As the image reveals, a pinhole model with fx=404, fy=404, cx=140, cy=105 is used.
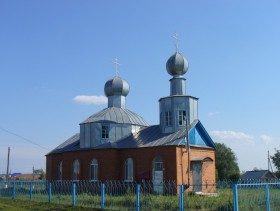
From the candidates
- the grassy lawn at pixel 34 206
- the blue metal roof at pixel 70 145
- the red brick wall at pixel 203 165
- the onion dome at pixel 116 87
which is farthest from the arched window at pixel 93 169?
the grassy lawn at pixel 34 206

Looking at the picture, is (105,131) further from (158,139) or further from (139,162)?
(158,139)

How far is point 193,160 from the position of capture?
25.0 meters

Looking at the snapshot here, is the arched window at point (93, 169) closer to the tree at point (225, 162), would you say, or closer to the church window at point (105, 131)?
the church window at point (105, 131)

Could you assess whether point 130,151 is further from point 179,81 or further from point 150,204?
point 150,204

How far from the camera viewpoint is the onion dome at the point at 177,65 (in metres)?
28.1

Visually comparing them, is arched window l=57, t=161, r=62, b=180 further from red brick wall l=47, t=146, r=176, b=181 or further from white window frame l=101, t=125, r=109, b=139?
white window frame l=101, t=125, r=109, b=139

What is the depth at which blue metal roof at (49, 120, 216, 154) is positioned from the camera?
25.1 m

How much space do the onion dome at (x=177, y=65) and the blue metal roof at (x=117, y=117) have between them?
14.7 ft

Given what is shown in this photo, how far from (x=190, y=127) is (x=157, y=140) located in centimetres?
225

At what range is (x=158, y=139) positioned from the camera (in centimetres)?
2580

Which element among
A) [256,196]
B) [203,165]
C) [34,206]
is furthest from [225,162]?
[256,196]

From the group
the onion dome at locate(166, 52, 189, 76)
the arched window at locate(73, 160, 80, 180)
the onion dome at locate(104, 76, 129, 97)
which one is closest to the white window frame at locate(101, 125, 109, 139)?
the arched window at locate(73, 160, 80, 180)

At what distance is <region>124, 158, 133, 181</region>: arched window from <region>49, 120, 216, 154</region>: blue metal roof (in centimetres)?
98

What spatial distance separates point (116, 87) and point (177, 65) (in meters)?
6.46
